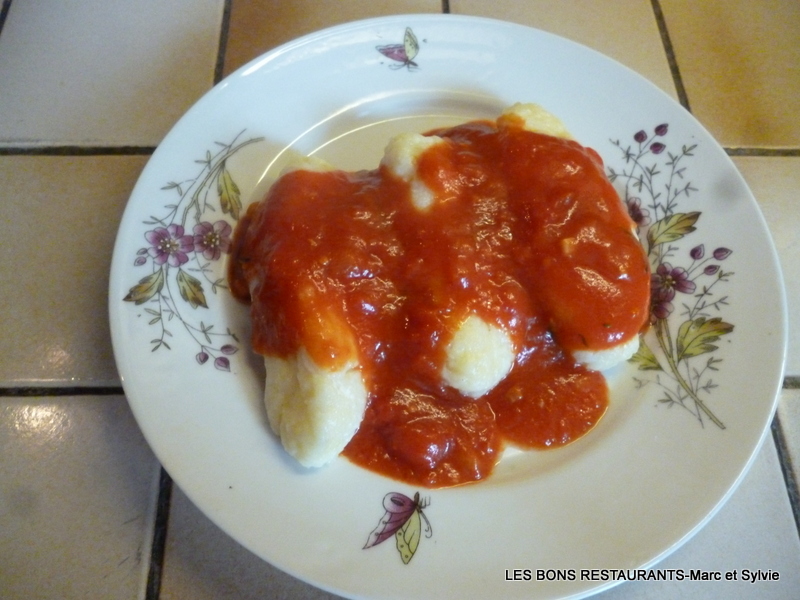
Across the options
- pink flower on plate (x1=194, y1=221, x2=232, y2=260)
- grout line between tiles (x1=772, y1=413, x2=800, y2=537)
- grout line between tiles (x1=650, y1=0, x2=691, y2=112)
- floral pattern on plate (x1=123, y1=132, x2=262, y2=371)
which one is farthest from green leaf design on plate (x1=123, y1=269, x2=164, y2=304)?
grout line between tiles (x1=650, y1=0, x2=691, y2=112)

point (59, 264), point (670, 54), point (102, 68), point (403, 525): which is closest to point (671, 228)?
point (670, 54)

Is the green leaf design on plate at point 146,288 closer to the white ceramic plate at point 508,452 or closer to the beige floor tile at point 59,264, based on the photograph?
the white ceramic plate at point 508,452

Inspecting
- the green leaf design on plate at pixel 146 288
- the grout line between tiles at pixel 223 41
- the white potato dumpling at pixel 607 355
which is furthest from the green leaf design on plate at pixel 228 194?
the white potato dumpling at pixel 607 355

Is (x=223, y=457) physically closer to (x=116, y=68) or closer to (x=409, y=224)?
(x=409, y=224)

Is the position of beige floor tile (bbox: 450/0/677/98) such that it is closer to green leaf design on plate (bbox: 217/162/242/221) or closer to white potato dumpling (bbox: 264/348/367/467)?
green leaf design on plate (bbox: 217/162/242/221)

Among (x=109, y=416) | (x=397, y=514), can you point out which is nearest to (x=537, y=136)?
(x=397, y=514)

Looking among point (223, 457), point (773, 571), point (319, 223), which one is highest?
point (319, 223)
